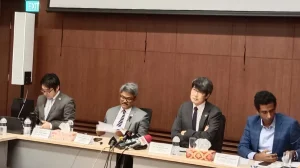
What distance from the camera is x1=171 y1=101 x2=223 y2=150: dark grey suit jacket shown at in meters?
4.09

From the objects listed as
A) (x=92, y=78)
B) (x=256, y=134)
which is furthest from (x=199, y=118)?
(x=92, y=78)

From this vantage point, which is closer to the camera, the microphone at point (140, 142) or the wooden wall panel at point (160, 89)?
the microphone at point (140, 142)

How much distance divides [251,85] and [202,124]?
1.28m

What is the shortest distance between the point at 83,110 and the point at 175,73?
1417 millimetres

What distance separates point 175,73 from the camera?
18.3ft

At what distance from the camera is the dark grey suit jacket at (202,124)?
4.09 metres

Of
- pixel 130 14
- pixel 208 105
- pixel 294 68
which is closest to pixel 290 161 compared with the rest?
pixel 208 105

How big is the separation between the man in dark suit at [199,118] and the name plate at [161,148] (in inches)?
21.9

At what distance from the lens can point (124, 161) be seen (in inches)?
146

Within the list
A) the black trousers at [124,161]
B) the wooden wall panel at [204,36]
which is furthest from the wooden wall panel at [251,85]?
the black trousers at [124,161]

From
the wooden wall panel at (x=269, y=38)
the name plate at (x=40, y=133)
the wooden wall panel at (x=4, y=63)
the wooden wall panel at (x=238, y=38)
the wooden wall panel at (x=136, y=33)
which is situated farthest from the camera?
the wooden wall panel at (x=4, y=63)

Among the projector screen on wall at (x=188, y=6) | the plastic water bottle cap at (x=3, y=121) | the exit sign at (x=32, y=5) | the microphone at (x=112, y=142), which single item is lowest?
the microphone at (x=112, y=142)

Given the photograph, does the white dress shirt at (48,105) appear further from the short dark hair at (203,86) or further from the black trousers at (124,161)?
the short dark hair at (203,86)

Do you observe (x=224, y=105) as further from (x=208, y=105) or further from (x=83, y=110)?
(x=83, y=110)
